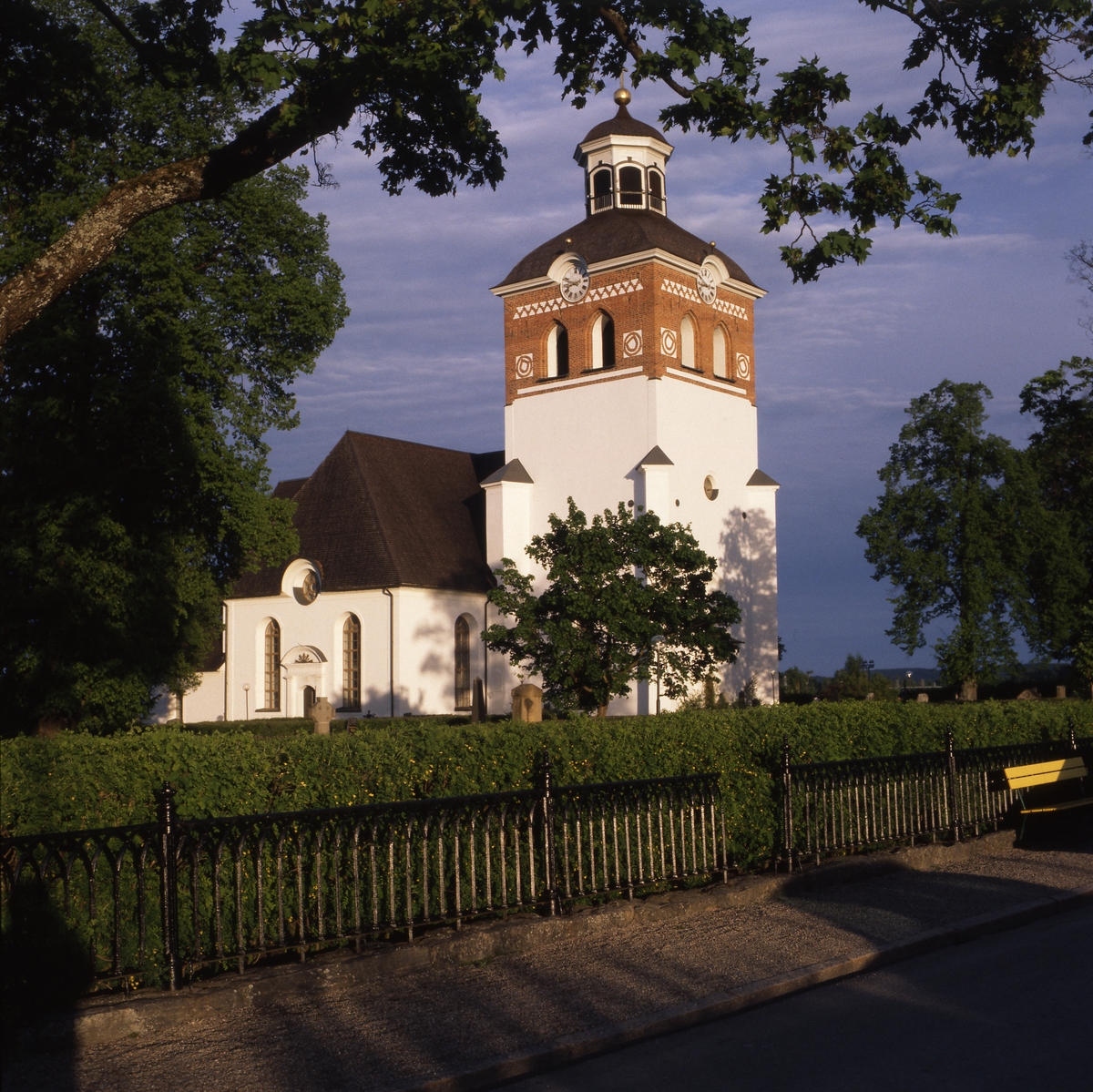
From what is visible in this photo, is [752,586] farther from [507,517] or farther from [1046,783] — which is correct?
[1046,783]

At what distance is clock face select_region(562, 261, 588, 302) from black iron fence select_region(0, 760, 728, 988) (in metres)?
33.4

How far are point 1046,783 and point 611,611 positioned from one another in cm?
1752

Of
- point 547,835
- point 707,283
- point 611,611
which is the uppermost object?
point 707,283

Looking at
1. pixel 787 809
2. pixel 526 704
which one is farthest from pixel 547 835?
pixel 526 704

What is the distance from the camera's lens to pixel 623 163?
43844mm

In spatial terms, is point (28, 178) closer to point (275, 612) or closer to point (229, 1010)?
point (229, 1010)

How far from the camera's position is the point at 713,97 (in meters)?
9.30

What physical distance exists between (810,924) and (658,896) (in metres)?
1.37

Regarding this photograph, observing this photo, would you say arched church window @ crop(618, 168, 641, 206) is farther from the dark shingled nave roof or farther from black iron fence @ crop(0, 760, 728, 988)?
black iron fence @ crop(0, 760, 728, 988)

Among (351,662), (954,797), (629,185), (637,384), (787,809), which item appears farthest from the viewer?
(629,185)

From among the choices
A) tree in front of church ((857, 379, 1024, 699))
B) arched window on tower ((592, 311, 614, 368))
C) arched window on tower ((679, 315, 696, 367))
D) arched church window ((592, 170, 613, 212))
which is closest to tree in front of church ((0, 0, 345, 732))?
arched window on tower ((592, 311, 614, 368))

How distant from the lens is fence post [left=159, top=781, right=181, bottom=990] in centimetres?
696

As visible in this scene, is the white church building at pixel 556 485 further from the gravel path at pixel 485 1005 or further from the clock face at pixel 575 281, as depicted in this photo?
the gravel path at pixel 485 1005

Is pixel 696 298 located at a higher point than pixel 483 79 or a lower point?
higher
